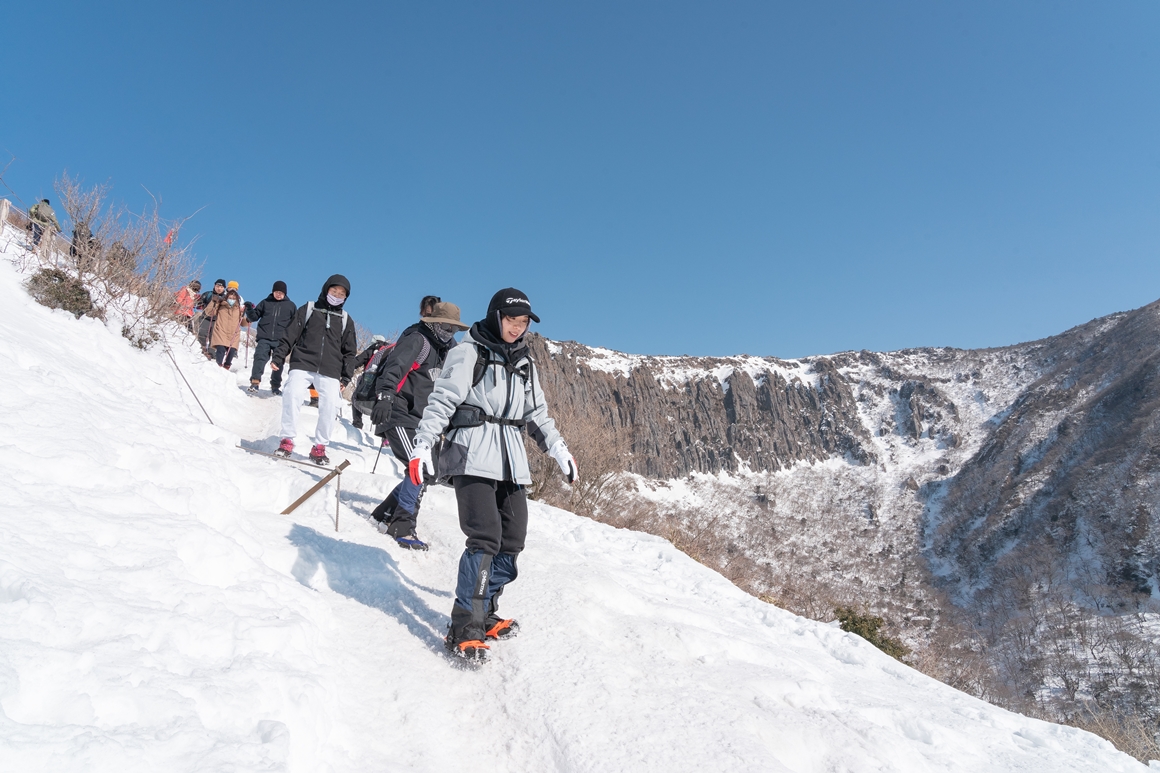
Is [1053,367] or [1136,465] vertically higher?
[1053,367]

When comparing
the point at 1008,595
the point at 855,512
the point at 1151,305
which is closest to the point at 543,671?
the point at 1008,595

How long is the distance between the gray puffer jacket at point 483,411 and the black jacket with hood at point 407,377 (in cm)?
170

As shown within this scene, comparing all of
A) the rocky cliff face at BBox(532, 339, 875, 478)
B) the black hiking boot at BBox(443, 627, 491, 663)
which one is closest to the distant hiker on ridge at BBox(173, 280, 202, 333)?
the black hiking boot at BBox(443, 627, 491, 663)

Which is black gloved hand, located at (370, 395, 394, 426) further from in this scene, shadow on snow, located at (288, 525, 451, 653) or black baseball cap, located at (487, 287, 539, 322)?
black baseball cap, located at (487, 287, 539, 322)

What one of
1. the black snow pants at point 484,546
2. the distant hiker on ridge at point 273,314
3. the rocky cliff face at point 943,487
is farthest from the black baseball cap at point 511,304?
the rocky cliff face at point 943,487

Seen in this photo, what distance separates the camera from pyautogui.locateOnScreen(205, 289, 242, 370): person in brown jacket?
37.8 feet

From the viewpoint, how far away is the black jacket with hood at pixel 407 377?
192 inches

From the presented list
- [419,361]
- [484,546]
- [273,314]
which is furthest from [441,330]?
[273,314]

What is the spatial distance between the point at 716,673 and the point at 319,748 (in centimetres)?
222

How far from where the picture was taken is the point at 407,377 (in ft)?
16.4

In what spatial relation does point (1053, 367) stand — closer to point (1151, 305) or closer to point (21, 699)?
point (1151, 305)

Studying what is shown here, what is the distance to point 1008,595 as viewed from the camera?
7088cm

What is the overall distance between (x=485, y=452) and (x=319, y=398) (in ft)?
12.5

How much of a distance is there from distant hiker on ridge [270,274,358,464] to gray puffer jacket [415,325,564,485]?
347 cm
